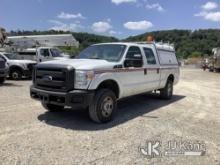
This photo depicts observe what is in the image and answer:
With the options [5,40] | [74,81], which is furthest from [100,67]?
[5,40]

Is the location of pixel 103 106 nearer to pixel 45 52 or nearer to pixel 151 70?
pixel 151 70

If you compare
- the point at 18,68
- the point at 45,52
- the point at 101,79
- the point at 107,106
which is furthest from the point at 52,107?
the point at 45,52

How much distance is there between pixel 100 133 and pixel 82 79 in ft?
4.02

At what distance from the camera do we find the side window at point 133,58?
286 inches

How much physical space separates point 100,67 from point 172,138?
2222 mm

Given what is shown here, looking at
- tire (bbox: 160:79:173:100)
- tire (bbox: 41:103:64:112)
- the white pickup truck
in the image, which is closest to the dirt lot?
tire (bbox: 41:103:64:112)

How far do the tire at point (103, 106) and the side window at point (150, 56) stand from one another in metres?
2.40

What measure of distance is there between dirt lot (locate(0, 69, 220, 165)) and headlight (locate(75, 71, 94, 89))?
3.18 ft

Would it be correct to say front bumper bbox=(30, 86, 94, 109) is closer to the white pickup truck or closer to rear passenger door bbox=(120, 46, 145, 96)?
the white pickup truck

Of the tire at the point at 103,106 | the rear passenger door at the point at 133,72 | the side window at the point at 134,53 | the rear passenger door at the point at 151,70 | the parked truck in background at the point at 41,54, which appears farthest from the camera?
the parked truck in background at the point at 41,54

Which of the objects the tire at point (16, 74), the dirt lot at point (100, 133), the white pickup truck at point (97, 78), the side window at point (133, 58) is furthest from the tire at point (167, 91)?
the tire at point (16, 74)

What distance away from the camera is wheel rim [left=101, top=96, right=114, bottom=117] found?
646 centimetres

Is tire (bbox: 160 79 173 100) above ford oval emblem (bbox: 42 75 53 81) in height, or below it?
below

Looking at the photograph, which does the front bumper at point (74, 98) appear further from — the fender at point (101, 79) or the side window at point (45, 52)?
the side window at point (45, 52)
